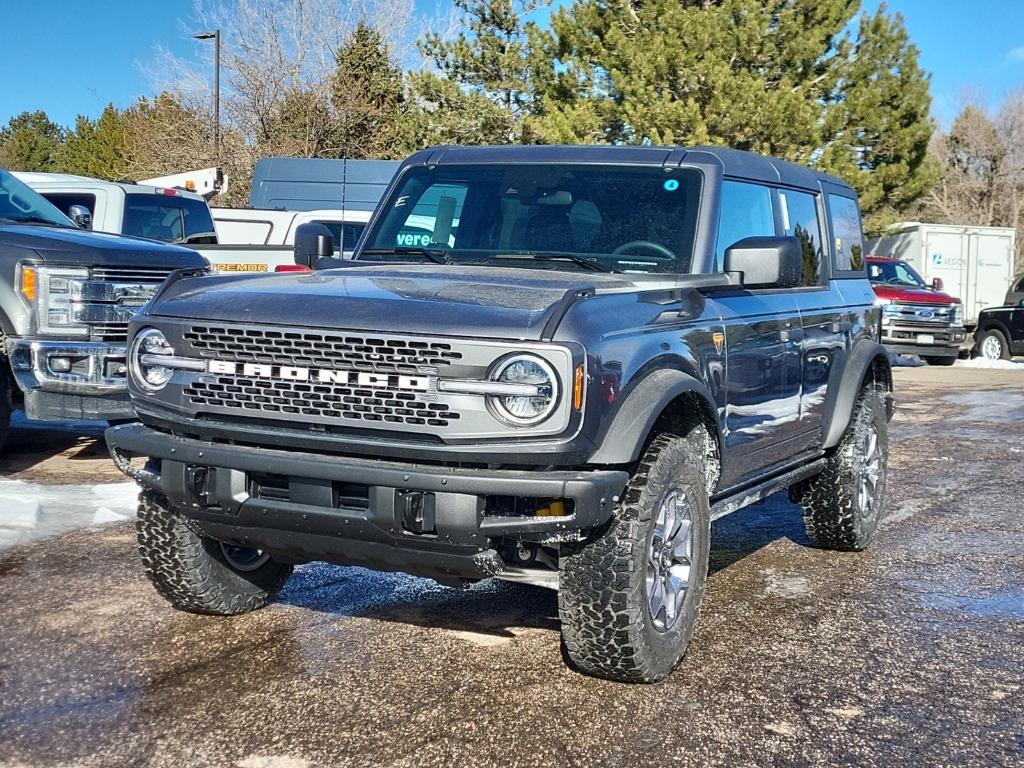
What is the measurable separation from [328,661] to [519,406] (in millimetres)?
1345

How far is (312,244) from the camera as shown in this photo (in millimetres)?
5434

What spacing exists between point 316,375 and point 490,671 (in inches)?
49.8

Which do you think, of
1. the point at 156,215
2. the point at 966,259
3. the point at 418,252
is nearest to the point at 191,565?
the point at 418,252

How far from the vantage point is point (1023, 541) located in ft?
21.4

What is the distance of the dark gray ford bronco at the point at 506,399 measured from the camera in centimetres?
356

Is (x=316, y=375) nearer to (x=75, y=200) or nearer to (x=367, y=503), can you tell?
(x=367, y=503)

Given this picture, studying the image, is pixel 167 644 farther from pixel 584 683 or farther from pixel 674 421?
pixel 674 421

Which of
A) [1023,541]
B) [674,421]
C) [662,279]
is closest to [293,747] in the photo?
[674,421]

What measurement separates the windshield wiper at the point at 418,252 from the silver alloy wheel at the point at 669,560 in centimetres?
147

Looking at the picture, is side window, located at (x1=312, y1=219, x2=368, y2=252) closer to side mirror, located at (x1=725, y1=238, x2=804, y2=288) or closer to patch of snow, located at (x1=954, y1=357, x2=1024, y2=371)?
side mirror, located at (x1=725, y1=238, x2=804, y2=288)

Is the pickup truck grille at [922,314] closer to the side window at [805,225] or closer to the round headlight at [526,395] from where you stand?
the side window at [805,225]

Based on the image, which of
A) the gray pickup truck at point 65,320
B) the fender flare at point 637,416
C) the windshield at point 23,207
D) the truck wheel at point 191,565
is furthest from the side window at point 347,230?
the fender flare at point 637,416

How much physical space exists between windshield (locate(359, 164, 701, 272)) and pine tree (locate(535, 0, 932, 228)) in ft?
69.0

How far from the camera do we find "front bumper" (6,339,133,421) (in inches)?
285
